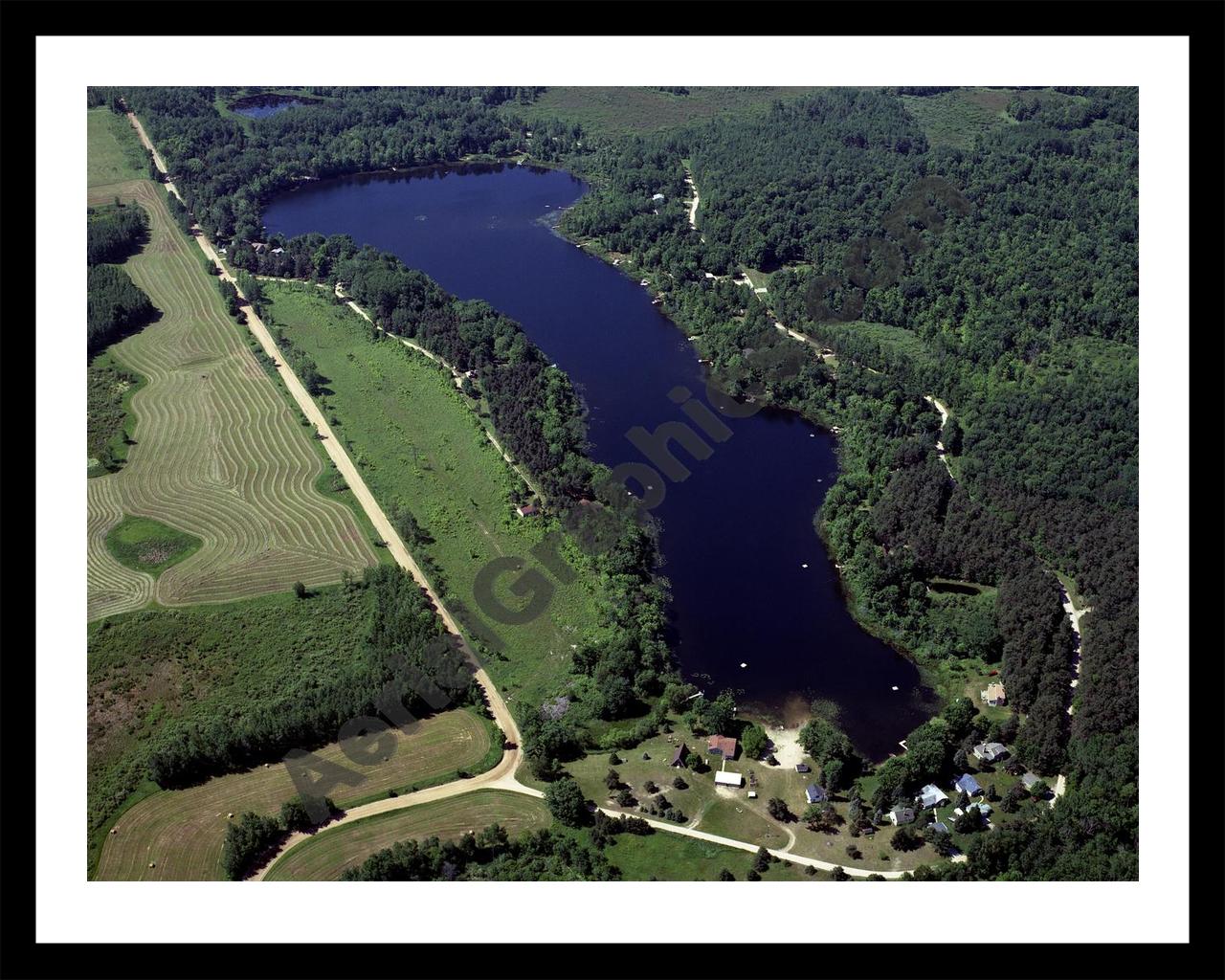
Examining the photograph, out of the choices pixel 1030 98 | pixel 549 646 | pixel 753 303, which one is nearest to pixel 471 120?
pixel 753 303

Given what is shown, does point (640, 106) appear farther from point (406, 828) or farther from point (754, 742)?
point (406, 828)

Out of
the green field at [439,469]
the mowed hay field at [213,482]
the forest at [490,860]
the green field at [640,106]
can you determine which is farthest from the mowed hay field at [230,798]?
the green field at [640,106]

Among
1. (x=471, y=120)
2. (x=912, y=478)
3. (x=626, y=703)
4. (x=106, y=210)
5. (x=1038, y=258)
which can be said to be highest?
(x=471, y=120)

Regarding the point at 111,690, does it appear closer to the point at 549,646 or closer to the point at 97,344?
the point at 549,646

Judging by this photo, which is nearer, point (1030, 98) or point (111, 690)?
point (111, 690)

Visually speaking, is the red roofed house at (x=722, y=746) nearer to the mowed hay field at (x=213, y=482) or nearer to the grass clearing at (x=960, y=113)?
the mowed hay field at (x=213, y=482)
